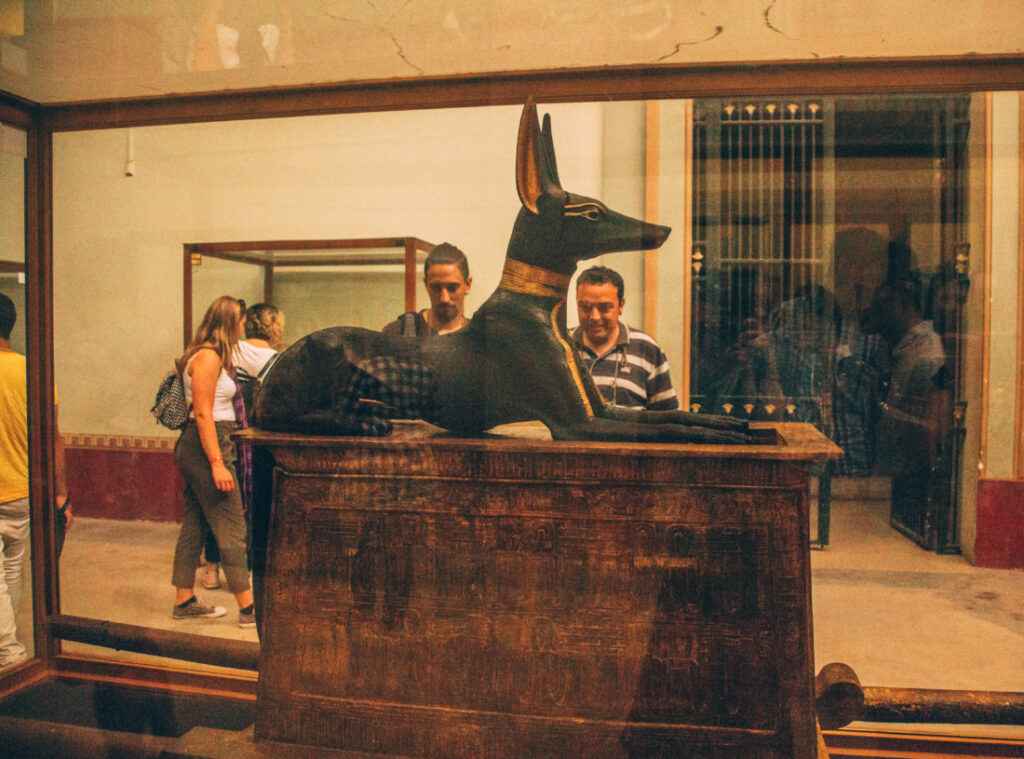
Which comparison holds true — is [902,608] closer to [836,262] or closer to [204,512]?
[836,262]

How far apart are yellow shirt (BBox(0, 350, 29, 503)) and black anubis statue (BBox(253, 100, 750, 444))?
1155 mm

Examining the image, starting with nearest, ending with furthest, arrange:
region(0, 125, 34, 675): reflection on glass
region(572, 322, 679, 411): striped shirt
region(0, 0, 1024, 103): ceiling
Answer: region(0, 0, 1024, 103): ceiling
region(572, 322, 679, 411): striped shirt
region(0, 125, 34, 675): reflection on glass

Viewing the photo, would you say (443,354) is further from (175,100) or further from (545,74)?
(175,100)

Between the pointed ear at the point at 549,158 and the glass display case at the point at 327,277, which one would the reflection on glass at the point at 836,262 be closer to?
the pointed ear at the point at 549,158

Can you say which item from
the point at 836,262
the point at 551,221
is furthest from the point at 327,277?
the point at 836,262

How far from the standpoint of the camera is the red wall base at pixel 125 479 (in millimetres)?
2037

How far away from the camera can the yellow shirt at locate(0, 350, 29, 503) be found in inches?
83.7

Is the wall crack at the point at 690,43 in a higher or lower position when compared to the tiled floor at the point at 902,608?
higher

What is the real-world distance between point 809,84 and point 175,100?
1786 mm

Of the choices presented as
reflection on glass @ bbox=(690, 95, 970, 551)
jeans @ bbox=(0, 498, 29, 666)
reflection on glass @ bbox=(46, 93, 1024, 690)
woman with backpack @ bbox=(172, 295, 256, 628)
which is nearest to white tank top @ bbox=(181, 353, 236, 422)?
woman with backpack @ bbox=(172, 295, 256, 628)

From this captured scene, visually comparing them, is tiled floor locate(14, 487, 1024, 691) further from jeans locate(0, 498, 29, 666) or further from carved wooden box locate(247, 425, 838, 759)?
carved wooden box locate(247, 425, 838, 759)

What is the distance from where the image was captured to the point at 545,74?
71.7 inches

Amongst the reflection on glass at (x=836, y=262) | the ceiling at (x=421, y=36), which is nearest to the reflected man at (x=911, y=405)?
the reflection on glass at (x=836, y=262)

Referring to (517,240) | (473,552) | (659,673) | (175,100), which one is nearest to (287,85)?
(175,100)
